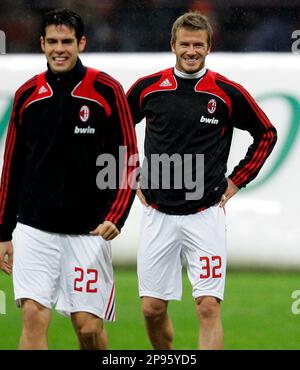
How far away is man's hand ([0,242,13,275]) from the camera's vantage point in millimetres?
7410

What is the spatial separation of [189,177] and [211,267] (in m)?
0.57

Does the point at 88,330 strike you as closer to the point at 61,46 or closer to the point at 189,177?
the point at 189,177

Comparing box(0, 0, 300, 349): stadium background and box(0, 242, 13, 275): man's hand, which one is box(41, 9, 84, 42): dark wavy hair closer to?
box(0, 242, 13, 275): man's hand

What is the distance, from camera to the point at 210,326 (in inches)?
307

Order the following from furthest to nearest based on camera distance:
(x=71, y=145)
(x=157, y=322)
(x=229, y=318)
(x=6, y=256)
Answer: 1. (x=229, y=318)
2. (x=157, y=322)
3. (x=6, y=256)
4. (x=71, y=145)

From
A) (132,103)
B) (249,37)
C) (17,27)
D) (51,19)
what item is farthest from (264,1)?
(51,19)

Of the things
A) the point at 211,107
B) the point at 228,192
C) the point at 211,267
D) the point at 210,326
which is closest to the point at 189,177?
the point at 228,192

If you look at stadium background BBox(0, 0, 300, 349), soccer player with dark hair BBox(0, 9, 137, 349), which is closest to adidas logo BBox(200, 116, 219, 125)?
soccer player with dark hair BBox(0, 9, 137, 349)

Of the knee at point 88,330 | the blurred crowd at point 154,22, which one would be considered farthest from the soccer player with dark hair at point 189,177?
the blurred crowd at point 154,22

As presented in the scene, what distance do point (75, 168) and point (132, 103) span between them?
1165 mm

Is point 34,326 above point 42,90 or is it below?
below

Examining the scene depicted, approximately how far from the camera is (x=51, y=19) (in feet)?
23.8

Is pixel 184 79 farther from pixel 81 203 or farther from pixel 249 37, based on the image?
pixel 249 37
